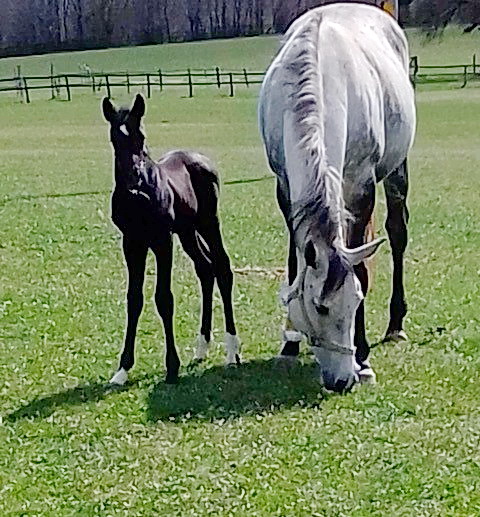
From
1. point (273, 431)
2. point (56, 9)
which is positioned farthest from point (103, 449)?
point (56, 9)

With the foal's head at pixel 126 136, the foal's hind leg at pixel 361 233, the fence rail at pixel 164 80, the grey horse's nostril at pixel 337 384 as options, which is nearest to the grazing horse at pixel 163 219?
the foal's head at pixel 126 136

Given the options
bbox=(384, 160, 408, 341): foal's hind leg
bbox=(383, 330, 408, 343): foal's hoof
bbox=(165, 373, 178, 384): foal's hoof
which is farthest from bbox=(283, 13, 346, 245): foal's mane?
bbox=(383, 330, 408, 343): foal's hoof

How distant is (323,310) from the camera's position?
5.63 metres

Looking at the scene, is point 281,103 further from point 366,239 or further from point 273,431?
point 273,431

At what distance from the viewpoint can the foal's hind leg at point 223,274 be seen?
6742mm

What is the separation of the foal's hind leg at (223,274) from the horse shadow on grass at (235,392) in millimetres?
130

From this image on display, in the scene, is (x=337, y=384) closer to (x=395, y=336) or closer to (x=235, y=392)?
(x=235, y=392)

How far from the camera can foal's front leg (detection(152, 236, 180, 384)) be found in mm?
6074

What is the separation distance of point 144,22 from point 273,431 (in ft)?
202

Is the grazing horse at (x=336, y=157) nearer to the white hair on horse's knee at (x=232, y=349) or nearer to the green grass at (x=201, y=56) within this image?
the white hair on horse's knee at (x=232, y=349)

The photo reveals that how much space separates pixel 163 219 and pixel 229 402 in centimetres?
109

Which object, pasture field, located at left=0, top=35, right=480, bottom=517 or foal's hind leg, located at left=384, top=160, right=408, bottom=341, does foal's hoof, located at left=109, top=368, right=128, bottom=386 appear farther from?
foal's hind leg, located at left=384, top=160, right=408, bottom=341

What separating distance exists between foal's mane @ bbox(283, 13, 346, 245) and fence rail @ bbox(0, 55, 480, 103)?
35.1m

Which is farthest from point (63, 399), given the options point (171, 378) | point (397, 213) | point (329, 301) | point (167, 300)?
point (397, 213)
